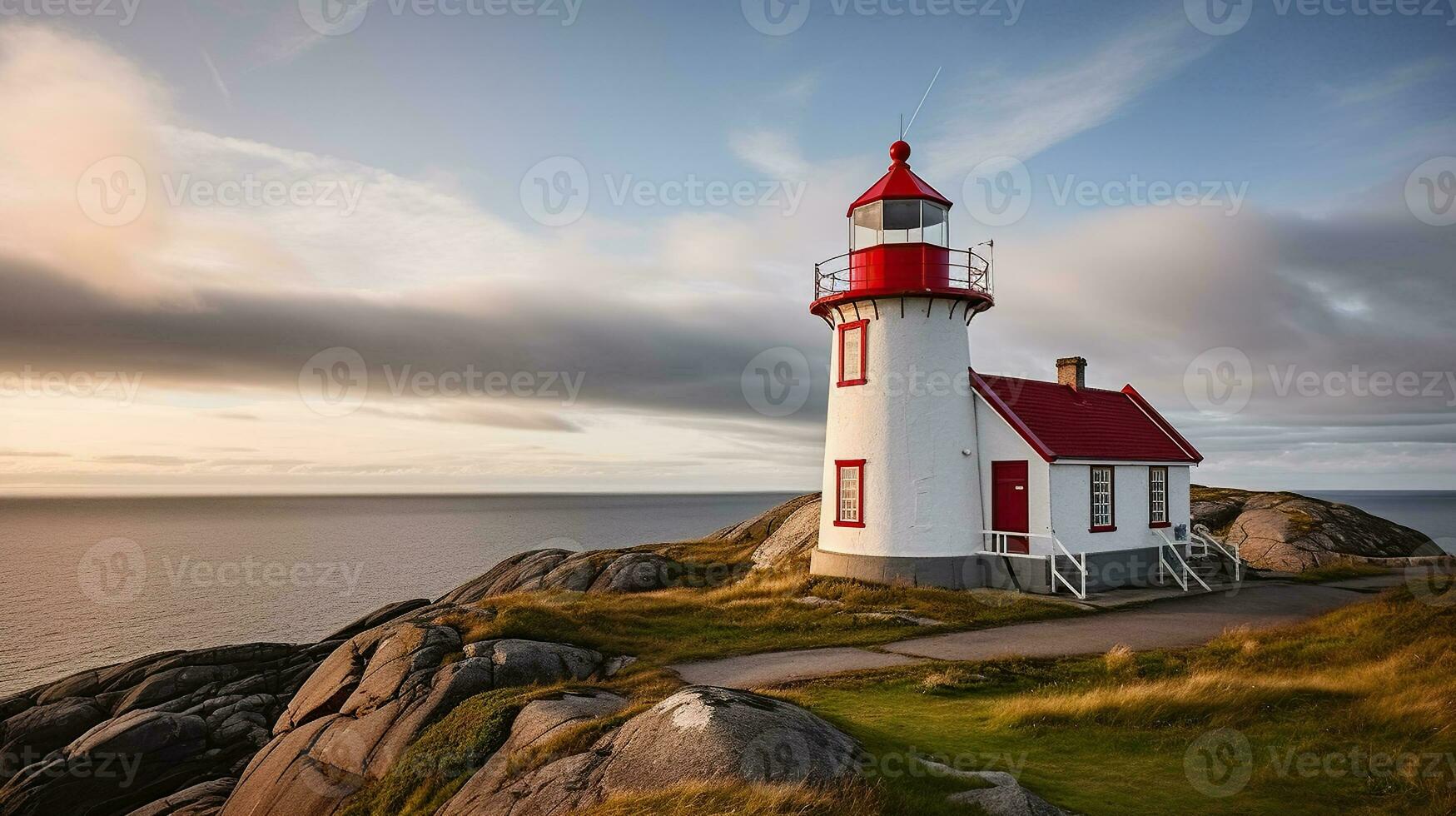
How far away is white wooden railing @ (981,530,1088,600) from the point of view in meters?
22.4

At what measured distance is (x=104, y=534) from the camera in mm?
115438

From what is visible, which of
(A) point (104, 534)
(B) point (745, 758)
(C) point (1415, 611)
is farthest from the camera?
(A) point (104, 534)

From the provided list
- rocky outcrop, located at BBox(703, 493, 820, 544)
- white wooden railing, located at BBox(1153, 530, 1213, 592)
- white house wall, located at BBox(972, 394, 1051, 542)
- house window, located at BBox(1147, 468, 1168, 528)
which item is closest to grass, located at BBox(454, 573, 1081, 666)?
white house wall, located at BBox(972, 394, 1051, 542)

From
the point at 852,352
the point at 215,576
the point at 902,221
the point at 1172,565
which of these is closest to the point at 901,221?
the point at 902,221

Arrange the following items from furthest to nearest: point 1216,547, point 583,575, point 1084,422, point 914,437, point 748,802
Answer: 1. point 583,575
2. point 1216,547
3. point 1084,422
4. point 914,437
5. point 748,802

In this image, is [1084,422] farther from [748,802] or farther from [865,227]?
[748,802]

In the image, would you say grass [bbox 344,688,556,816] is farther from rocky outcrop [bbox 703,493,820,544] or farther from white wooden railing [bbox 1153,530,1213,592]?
rocky outcrop [bbox 703,493,820,544]

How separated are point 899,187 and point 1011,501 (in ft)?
31.8

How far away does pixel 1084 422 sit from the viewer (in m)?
26.3

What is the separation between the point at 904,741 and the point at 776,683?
406cm

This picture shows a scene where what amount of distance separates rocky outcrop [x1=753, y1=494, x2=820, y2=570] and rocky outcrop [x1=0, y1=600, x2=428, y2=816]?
50.8 ft

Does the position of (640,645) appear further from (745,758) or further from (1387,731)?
(1387,731)

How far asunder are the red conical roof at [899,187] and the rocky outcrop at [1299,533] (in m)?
20.2

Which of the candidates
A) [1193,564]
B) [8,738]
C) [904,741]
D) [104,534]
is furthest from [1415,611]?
[104,534]
